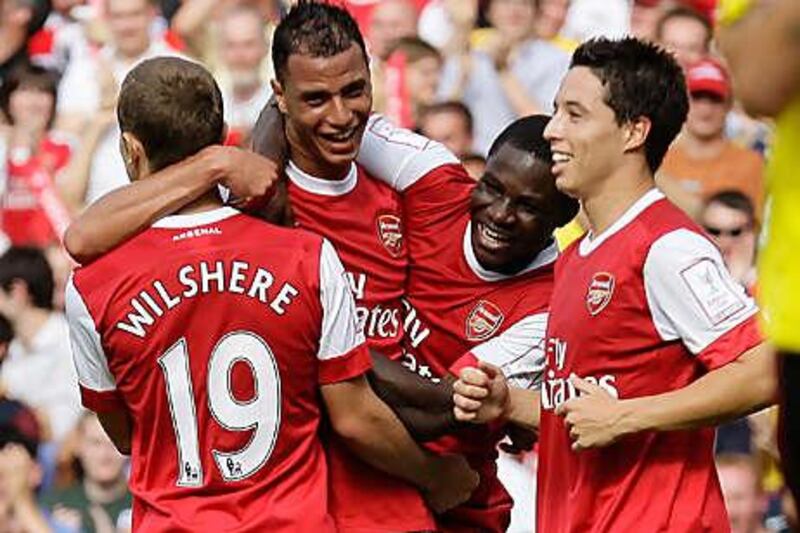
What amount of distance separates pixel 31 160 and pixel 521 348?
19.0 ft

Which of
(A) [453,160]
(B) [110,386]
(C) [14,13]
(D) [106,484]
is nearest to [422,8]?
(C) [14,13]

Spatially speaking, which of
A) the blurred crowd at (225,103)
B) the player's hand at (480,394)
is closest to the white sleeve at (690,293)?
the player's hand at (480,394)

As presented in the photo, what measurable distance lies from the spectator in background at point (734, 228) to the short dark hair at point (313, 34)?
4.37m

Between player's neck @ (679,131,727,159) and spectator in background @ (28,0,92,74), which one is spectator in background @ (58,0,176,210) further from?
player's neck @ (679,131,727,159)

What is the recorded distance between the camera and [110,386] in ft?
18.7

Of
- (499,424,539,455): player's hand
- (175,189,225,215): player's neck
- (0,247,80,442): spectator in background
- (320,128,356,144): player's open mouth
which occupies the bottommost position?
(0,247,80,442): spectator in background

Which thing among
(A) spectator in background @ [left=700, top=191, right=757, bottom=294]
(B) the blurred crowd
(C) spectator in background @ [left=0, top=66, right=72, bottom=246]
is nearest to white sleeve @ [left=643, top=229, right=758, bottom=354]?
(B) the blurred crowd

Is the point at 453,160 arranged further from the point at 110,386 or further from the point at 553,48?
the point at 553,48

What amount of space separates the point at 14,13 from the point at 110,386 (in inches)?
264

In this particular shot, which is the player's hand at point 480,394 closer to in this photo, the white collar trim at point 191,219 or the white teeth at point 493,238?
the white teeth at point 493,238

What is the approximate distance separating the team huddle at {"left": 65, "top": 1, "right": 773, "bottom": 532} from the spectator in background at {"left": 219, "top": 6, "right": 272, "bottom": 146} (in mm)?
5296

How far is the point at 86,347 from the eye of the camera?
18.6ft

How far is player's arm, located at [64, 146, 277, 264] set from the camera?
18.1 ft

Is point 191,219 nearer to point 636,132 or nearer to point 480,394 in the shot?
point 480,394
